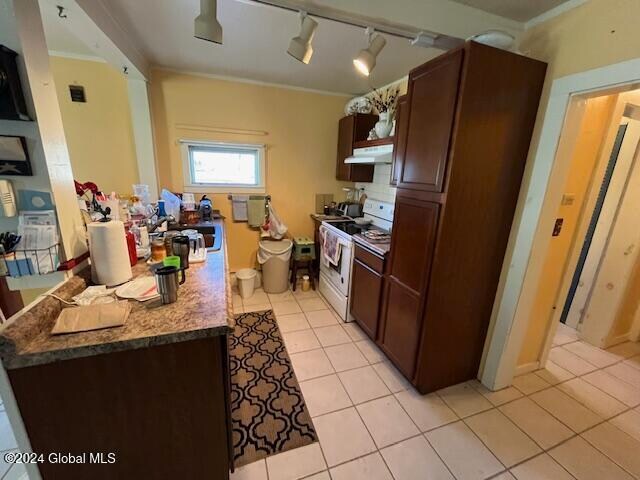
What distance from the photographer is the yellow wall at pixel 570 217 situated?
1.68 meters

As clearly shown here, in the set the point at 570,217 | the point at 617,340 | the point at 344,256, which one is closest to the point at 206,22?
the point at 344,256

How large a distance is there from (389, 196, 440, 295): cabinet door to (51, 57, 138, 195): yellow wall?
288 cm

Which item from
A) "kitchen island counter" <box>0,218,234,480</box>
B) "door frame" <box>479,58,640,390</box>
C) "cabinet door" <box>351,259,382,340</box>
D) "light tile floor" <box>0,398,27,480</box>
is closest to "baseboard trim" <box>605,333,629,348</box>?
"door frame" <box>479,58,640,390</box>

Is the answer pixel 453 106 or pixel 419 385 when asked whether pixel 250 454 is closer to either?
pixel 419 385

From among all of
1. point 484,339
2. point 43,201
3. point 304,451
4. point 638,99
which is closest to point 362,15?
point 43,201

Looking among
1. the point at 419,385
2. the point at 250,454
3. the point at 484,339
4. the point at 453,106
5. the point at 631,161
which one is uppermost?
the point at 453,106

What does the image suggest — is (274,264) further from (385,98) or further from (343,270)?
(385,98)

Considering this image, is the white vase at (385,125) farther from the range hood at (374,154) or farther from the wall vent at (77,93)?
the wall vent at (77,93)

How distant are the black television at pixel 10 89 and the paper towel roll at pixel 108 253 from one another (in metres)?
0.45

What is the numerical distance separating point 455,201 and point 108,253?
1.79 meters

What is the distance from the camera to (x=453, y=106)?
142cm

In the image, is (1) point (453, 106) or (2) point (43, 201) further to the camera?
(1) point (453, 106)

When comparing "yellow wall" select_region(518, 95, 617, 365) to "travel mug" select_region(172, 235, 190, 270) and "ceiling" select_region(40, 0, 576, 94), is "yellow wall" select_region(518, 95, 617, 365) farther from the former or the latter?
"travel mug" select_region(172, 235, 190, 270)

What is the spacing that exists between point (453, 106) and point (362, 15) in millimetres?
728
